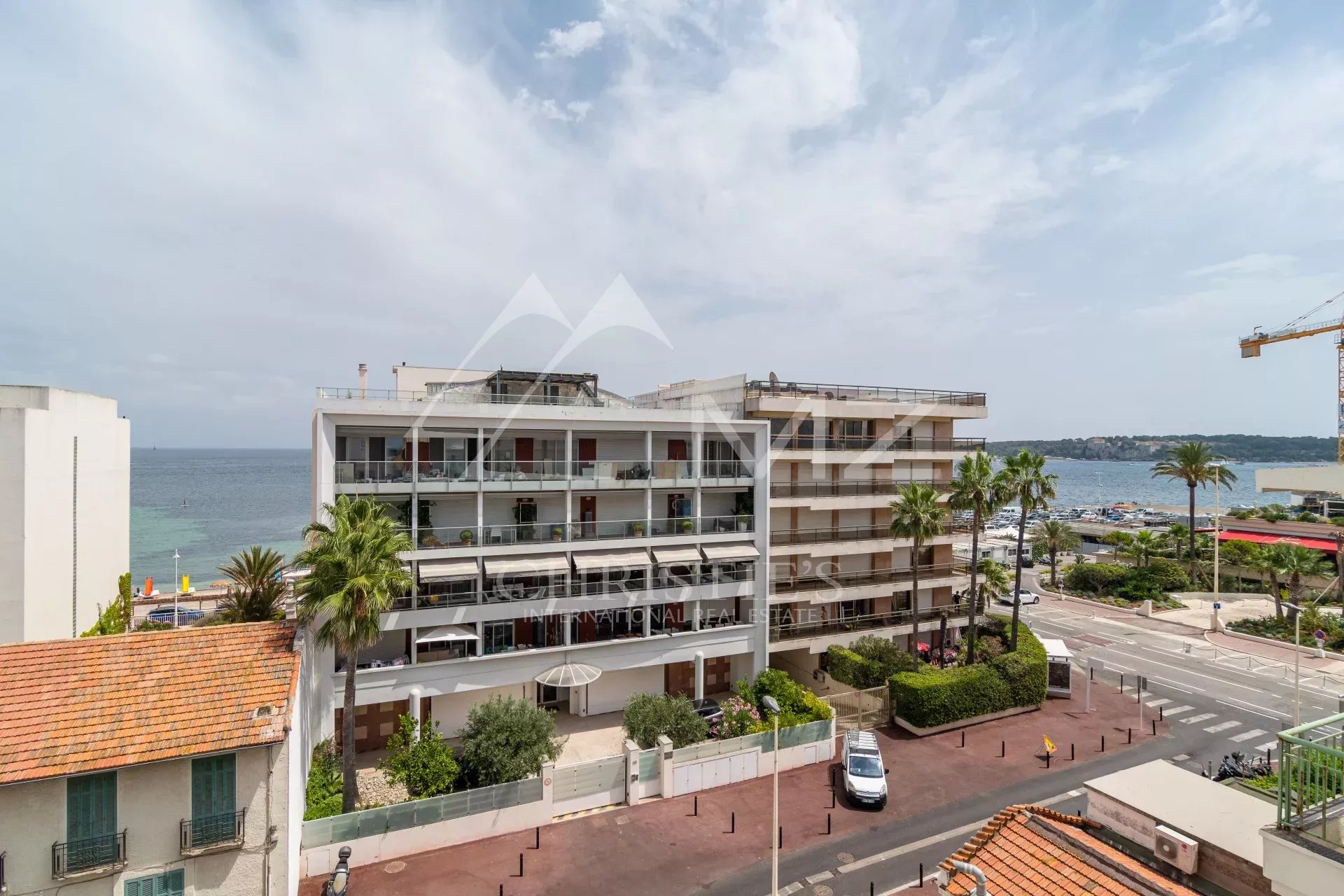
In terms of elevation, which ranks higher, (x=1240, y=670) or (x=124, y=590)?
(x=124, y=590)

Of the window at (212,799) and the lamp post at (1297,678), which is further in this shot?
the lamp post at (1297,678)

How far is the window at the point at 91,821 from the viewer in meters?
14.1

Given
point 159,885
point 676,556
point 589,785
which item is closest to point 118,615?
point 159,885

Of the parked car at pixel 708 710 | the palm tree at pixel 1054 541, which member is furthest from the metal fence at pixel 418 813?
the palm tree at pixel 1054 541

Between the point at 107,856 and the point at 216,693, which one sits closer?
the point at 107,856

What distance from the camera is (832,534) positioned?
34.2 m

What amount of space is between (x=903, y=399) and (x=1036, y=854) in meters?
27.7

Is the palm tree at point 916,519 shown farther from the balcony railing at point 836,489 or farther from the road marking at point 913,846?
the road marking at point 913,846

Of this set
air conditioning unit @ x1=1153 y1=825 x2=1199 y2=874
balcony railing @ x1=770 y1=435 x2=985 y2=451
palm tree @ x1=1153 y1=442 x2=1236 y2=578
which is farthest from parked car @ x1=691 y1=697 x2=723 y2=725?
palm tree @ x1=1153 y1=442 x2=1236 y2=578

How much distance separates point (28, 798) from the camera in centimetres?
1394

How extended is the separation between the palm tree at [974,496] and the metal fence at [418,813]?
71.3 ft

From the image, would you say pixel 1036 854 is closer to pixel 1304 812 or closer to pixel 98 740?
pixel 1304 812

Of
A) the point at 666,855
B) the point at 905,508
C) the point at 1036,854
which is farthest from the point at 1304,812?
the point at 905,508

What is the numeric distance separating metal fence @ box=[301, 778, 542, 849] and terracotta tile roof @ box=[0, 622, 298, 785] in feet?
15.2
